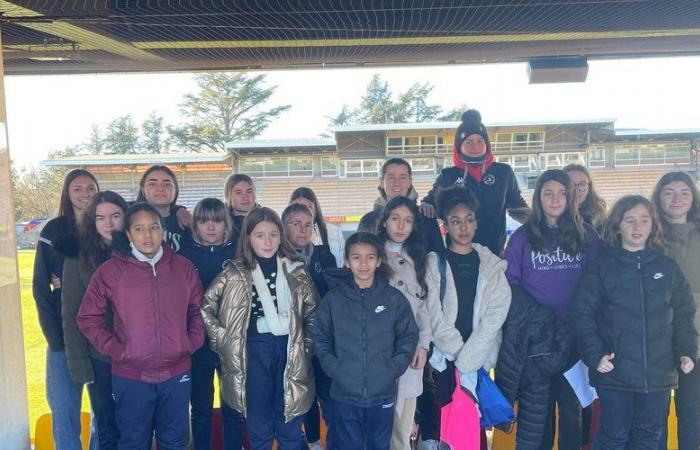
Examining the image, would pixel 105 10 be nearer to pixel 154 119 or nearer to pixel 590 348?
pixel 590 348

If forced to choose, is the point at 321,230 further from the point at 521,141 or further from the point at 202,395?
the point at 521,141

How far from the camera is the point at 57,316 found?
287cm

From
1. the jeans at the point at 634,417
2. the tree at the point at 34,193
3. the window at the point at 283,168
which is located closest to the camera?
the jeans at the point at 634,417

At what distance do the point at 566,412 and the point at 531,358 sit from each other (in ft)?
1.32

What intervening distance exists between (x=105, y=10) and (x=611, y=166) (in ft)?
84.4

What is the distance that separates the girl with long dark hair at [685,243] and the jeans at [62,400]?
10.6 ft

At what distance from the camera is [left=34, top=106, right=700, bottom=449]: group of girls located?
104 inches

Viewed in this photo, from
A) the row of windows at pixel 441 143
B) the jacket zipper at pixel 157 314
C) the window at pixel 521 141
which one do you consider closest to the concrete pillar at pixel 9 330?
the jacket zipper at pixel 157 314

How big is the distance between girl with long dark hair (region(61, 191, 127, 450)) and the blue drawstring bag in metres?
1.98

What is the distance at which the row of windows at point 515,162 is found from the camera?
21350 millimetres

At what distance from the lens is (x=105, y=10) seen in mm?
3094

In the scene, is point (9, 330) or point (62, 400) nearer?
point (9, 330)

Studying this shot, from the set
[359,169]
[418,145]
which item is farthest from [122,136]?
[418,145]

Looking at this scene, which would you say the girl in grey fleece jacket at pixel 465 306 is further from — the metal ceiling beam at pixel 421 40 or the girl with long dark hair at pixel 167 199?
the metal ceiling beam at pixel 421 40
